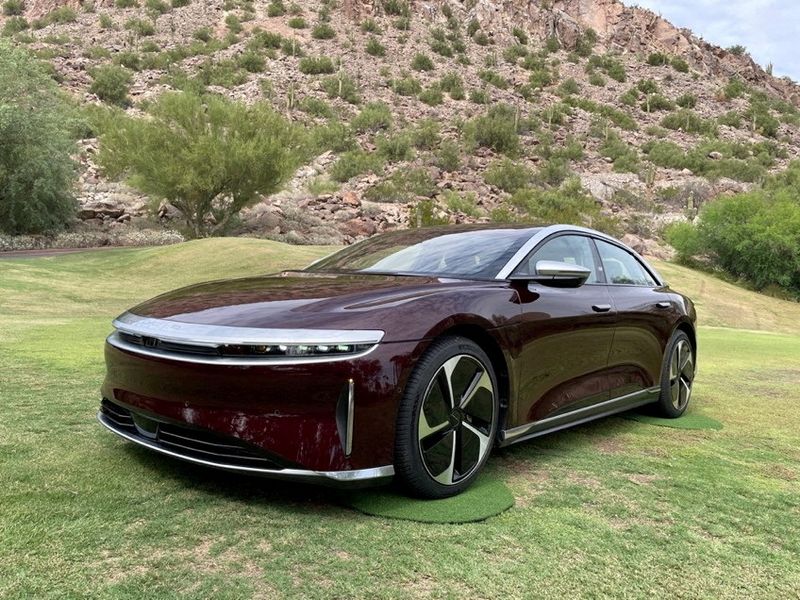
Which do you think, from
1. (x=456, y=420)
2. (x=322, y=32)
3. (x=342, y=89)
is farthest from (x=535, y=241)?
(x=322, y=32)

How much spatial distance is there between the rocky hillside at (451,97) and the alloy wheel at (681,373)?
28638 mm

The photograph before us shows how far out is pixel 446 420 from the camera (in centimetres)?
301

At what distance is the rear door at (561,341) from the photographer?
137 inches

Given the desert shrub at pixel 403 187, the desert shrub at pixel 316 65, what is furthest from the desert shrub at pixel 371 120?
the desert shrub at pixel 316 65

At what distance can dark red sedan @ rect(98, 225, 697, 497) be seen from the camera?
266cm

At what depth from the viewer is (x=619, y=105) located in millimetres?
63719

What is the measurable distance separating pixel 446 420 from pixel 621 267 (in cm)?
242

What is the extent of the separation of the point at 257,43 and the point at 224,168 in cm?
3645

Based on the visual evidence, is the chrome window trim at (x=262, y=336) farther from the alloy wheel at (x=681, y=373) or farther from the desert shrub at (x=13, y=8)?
the desert shrub at (x=13, y=8)

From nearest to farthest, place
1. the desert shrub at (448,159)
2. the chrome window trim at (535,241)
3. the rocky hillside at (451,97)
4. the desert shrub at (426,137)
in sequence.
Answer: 1. the chrome window trim at (535,241)
2. the rocky hillside at (451,97)
3. the desert shrub at (448,159)
4. the desert shrub at (426,137)

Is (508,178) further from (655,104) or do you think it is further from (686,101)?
(686,101)

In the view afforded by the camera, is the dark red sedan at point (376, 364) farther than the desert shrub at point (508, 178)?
No

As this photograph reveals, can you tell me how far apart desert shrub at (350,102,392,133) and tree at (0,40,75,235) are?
A: 83.8 feet

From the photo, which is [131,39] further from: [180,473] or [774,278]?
[180,473]
